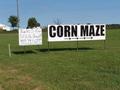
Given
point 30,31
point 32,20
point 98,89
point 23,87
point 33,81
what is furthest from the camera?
point 32,20

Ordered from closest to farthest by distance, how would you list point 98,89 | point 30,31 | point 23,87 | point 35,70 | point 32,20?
point 98,89, point 23,87, point 35,70, point 30,31, point 32,20

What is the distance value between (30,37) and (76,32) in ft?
11.6

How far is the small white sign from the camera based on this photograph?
29.8 meters

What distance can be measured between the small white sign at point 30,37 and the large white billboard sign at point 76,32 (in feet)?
2.85

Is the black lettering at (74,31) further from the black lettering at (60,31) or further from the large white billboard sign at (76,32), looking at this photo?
the black lettering at (60,31)

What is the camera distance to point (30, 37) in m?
29.8

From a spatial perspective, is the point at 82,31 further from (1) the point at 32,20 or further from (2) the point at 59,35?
(1) the point at 32,20

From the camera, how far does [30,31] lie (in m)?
29.8

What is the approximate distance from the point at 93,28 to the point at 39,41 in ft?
13.9

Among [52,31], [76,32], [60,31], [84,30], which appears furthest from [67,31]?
[84,30]

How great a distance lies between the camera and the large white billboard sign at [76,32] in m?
30.1

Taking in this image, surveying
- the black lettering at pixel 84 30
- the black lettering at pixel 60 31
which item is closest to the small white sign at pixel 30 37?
the black lettering at pixel 60 31

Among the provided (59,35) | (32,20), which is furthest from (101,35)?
(32,20)

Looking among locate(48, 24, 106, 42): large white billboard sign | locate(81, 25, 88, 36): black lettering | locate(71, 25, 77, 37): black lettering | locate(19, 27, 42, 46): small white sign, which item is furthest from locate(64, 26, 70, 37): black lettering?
locate(19, 27, 42, 46): small white sign
